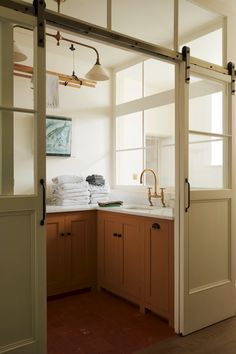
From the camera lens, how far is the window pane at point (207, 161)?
2.62 metres

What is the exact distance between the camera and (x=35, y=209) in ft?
5.95

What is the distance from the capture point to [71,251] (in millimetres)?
3279

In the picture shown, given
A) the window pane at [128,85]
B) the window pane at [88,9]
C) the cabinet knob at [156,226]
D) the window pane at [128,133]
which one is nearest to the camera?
the window pane at [88,9]

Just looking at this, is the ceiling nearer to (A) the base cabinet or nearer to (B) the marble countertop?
(B) the marble countertop

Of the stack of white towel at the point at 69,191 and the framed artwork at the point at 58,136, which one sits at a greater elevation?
the framed artwork at the point at 58,136

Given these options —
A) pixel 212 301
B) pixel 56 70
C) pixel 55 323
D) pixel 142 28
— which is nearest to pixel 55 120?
pixel 56 70

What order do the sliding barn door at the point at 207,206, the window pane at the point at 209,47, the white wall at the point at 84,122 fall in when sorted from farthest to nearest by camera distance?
the white wall at the point at 84,122, the window pane at the point at 209,47, the sliding barn door at the point at 207,206

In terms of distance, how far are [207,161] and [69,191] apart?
153cm

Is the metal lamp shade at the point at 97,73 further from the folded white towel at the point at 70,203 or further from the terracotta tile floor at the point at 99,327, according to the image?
the terracotta tile floor at the point at 99,327

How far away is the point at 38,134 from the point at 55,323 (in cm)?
170

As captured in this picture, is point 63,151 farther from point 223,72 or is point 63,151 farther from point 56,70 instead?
point 223,72

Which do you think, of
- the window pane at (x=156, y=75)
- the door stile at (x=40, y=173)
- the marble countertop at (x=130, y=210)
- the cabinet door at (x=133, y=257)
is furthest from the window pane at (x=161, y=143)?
the door stile at (x=40, y=173)

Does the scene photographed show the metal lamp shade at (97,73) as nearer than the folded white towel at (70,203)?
Yes

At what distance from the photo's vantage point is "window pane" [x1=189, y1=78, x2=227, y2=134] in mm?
2621
